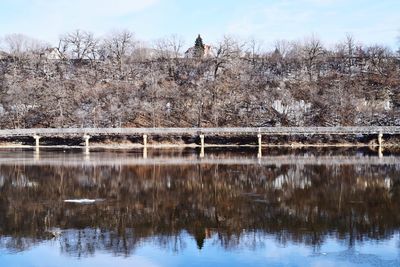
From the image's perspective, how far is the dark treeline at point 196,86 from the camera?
8244 centimetres

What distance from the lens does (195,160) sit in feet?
162

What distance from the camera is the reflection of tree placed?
20.1 meters

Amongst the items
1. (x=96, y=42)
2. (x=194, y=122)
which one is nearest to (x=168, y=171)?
(x=194, y=122)

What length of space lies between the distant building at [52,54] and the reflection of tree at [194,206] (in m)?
72.1

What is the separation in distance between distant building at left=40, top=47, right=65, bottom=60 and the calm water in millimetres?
70105

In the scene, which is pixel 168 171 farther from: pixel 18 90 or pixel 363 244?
pixel 18 90

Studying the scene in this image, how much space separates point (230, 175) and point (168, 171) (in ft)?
16.6

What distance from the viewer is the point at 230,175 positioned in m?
38.1

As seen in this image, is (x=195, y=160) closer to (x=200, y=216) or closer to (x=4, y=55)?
(x=200, y=216)

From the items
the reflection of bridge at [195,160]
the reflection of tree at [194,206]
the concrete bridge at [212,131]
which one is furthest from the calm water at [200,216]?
the concrete bridge at [212,131]

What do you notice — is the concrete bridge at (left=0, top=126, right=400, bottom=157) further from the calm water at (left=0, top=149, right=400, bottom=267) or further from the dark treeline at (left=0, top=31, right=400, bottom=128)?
the calm water at (left=0, top=149, right=400, bottom=267)

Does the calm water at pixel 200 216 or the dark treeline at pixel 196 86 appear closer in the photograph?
the calm water at pixel 200 216

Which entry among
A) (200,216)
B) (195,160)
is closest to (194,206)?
(200,216)

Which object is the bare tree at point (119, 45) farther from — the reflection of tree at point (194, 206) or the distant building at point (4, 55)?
the reflection of tree at point (194, 206)
